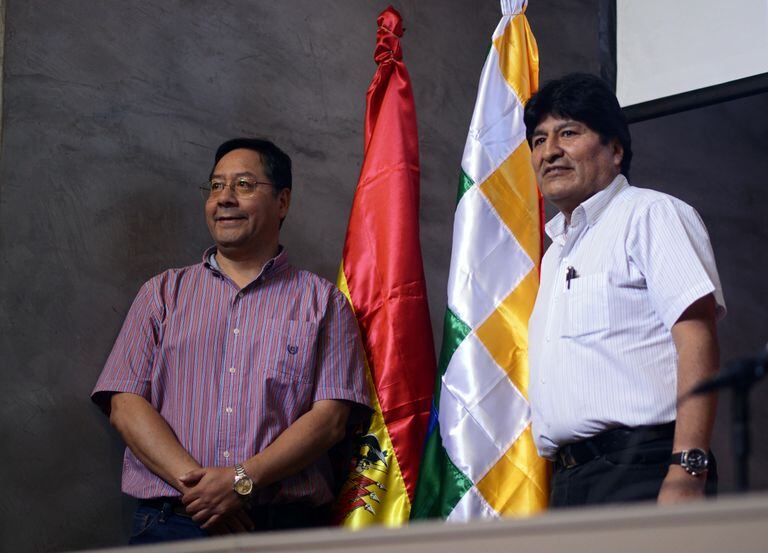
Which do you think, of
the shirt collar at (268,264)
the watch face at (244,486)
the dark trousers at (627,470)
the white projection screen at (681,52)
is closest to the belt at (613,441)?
the dark trousers at (627,470)

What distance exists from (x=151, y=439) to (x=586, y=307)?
1.04 m

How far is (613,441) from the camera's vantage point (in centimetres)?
190

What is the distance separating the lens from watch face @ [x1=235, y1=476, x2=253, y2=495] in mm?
2238

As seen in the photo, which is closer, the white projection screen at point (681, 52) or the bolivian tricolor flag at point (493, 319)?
the bolivian tricolor flag at point (493, 319)

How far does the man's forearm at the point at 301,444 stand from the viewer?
7.45 feet

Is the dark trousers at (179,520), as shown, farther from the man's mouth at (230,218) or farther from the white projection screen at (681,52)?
the white projection screen at (681,52)

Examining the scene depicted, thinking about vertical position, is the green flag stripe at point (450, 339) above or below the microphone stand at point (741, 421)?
above

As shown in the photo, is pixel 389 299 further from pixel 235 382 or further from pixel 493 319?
pixel 235 382

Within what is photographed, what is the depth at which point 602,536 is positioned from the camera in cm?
79

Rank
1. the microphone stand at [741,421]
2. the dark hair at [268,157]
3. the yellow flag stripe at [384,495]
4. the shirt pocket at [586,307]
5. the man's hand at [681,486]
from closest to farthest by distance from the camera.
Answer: the microphone stand at [741,421], the man's hand at [681,486], the shirt pocket at [586,307], the yellow flag stripe at [384,495], the dark hair at [268,157]

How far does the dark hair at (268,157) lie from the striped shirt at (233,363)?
0.78 feet

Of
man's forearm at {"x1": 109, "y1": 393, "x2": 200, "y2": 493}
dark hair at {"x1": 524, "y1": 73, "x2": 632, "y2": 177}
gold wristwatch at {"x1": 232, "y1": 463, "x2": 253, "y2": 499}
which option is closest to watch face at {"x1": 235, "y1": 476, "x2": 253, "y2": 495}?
gold wristwatch at {"x1": 232, "y1": 463, "x2": 253, "y2": 499}

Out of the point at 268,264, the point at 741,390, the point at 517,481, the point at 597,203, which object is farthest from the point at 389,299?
the point at 741,390

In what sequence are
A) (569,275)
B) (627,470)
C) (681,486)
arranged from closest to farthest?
(681,486) < (627,470) < (569,275)
